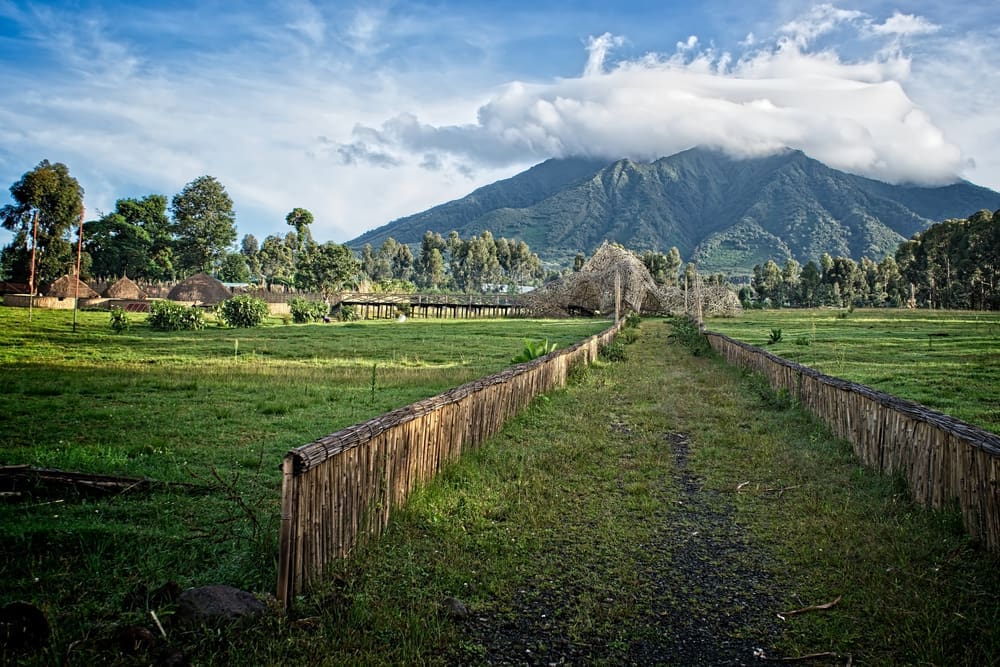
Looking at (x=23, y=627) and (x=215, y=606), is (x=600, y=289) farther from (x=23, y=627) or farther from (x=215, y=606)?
(x=23, y=627)

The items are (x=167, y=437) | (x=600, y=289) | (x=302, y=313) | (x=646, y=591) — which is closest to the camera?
(x=646, y=591)

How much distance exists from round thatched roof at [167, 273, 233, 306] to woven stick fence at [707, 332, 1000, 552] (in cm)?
5241

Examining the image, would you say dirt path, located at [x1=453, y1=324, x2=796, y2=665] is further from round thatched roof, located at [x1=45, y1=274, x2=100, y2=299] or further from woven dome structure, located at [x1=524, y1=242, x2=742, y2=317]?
round thatched roof, located at [x1=45, y1=274, x2=100, y2=299]

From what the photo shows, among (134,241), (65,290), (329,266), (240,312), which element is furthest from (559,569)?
(134,241)

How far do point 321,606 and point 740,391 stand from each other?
399 inches

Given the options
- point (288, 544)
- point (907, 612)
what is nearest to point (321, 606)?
point (288, 544)

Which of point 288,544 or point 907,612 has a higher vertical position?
point 288,544

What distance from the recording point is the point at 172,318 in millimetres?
26250

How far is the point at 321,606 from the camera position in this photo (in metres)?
3.58

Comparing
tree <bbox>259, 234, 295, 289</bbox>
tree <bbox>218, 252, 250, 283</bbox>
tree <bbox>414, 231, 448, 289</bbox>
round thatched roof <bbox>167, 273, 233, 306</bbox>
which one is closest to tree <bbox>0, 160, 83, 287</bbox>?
round thatched roof <bbox>167, 273, 233, 306</bbox>

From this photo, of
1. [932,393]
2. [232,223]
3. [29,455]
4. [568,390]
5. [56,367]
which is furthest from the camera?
[232,223]

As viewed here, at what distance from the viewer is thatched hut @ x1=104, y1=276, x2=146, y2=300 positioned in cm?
5325

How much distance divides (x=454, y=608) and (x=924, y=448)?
405 cm

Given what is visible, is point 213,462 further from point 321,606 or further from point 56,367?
point 56,367
